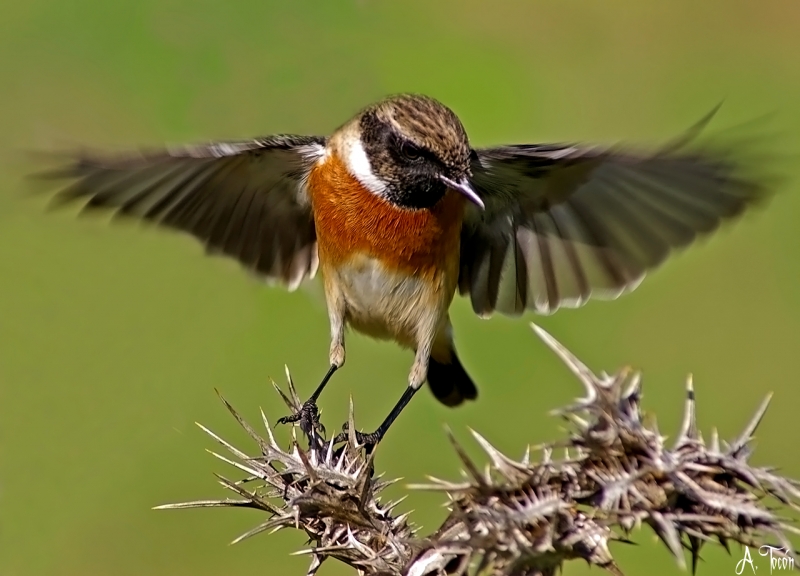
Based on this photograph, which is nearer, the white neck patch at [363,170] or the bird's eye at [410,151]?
the bird's eye at [410,151]

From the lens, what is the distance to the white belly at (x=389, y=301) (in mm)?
5410

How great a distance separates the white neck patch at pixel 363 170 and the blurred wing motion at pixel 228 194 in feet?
0.81

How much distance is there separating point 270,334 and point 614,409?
25.6 ft

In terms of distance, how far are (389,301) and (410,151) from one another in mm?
793

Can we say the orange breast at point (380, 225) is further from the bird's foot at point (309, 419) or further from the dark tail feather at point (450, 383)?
the dark tail feather at point (450, 383)

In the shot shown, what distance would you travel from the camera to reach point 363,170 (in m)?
5.35

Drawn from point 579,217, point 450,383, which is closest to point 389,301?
point 579,217

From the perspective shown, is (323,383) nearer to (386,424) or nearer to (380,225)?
(386,424)

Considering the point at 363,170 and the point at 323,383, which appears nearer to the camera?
the point at 363,170

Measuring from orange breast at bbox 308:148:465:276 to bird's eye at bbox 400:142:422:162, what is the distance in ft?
0.86

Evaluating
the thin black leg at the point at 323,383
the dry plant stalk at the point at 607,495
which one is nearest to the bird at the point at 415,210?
the thin black leg at the point at 323,383

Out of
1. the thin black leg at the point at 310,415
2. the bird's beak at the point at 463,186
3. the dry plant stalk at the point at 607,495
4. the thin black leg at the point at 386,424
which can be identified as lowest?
the thin black leg at the point at 386,424

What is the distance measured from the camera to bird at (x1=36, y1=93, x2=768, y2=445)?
4.97m

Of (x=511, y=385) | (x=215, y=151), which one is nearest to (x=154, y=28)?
(x=511, y=385)
